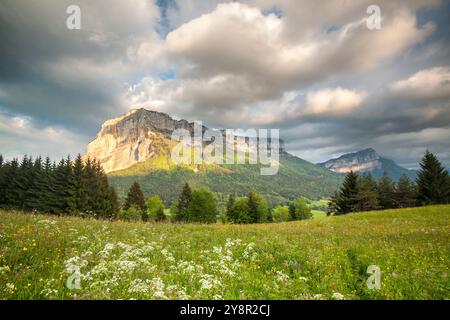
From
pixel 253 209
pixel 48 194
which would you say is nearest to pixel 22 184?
pixel 48 194

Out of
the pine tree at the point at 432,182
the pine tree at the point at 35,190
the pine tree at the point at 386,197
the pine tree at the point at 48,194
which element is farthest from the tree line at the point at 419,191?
the pine tree at the point at 35,190

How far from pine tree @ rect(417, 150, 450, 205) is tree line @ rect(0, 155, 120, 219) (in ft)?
228

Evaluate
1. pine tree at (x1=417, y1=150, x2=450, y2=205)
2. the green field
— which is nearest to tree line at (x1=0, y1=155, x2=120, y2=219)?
the green field

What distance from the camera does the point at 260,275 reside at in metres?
8.04

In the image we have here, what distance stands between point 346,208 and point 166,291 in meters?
56.3

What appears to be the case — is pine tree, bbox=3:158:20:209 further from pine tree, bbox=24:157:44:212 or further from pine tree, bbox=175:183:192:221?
pine tree, bbox=175:183:192:221

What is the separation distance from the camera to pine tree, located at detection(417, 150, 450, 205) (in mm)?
54031

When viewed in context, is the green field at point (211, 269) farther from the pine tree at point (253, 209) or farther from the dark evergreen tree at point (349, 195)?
the pine tree at point (253, 209)

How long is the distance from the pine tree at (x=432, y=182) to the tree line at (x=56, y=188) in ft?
228

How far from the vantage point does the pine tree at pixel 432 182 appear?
54.0 m
